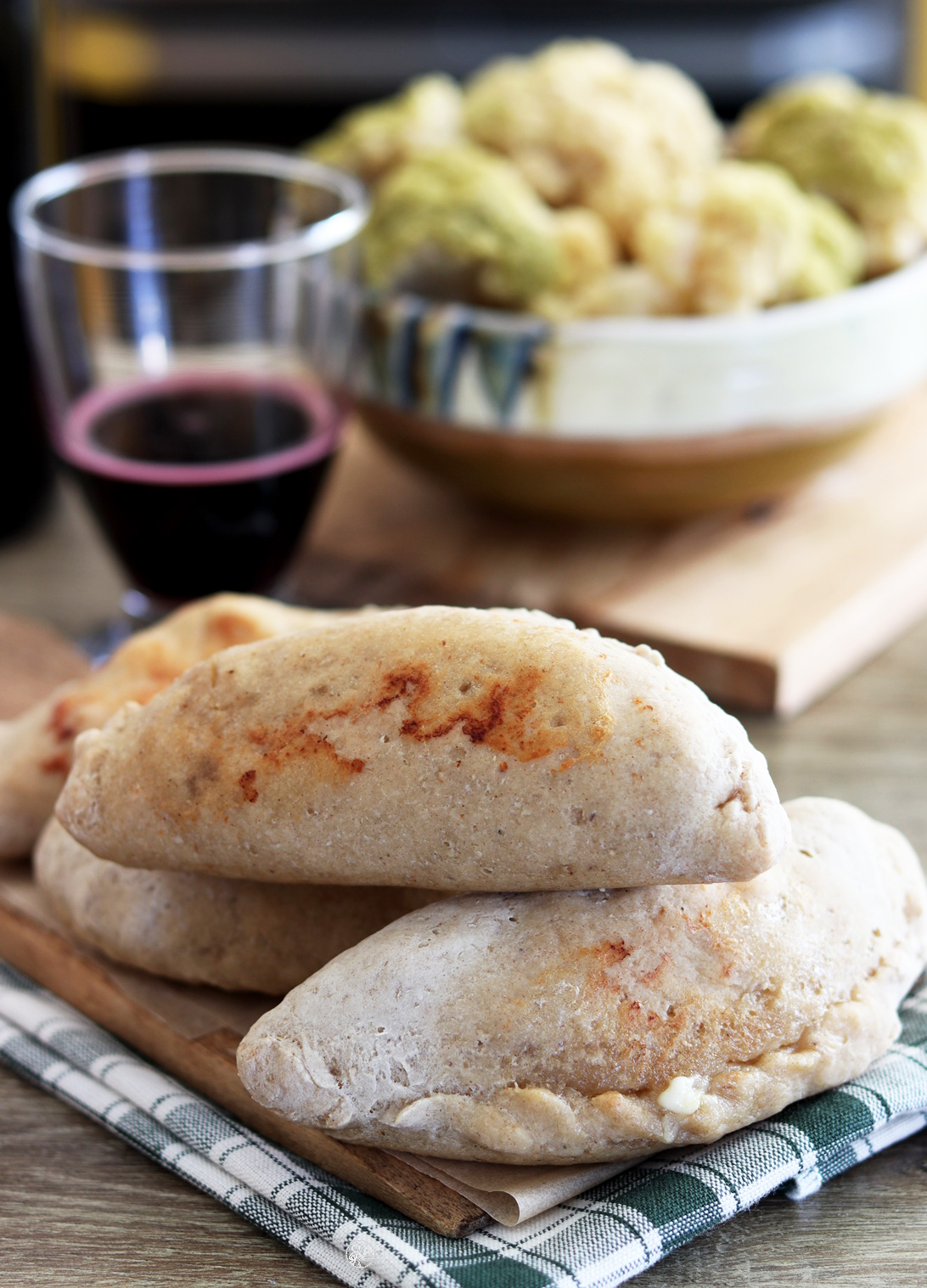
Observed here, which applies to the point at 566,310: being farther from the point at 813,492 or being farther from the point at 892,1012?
the point at 892,1012

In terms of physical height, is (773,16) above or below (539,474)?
above

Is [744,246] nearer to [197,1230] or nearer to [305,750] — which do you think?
[305,750]

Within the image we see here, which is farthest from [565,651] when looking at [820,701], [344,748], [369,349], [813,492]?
[813,492]

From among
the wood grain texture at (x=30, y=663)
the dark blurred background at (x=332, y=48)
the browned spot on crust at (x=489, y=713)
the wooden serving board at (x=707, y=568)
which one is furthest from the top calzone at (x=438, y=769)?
the dark blurred background at (x=332, y=48)

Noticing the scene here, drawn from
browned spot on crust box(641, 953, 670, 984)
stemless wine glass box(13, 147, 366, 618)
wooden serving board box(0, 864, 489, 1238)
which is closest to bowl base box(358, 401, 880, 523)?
stemless wine glass box(13, 147, 366, 618)

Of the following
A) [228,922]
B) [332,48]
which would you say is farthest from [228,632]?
[332,48]

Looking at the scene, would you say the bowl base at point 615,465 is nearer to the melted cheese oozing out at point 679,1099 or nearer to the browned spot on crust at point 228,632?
the browned spot on crust at point 228,632
